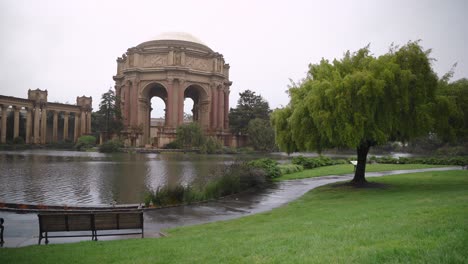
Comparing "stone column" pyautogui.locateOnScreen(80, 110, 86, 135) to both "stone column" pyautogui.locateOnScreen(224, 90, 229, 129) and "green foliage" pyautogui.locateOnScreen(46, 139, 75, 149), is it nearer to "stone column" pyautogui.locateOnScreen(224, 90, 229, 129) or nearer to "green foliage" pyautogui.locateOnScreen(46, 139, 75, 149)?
"green foliage" pyautogui.locateOnScreen(46, 139, 75, 149)

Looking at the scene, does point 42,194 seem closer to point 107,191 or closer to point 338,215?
point 107,191

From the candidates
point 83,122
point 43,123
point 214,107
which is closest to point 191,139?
point 214,107

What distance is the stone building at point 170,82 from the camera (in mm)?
68812

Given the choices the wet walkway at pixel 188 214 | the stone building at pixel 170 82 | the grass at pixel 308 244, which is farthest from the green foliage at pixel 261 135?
the grass at pixel 308 244

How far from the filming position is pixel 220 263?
5184 mm

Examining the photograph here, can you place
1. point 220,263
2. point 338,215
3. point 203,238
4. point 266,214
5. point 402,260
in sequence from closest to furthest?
1. point 402,260
2. point 220,263
3. point 203,238
4. point 338,215
5. point 266,214

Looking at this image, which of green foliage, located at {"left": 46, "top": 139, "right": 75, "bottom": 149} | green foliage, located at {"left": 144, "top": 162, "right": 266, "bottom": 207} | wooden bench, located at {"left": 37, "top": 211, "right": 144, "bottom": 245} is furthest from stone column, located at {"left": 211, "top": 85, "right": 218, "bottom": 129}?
wooden bench, located at {"left": 37, "top": 211, "right": 144, "bottom": 245}

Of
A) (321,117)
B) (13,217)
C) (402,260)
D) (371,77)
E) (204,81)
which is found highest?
(204,81)

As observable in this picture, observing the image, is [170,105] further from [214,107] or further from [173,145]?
[173,145]

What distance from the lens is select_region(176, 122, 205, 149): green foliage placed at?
58006 millimetres

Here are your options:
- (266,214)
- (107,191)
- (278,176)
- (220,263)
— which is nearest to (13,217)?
(107,191)

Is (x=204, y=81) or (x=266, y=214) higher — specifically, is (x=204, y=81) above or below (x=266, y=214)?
above

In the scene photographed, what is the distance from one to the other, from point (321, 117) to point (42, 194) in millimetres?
11505

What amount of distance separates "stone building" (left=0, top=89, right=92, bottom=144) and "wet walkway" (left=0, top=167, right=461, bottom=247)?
209 feet
